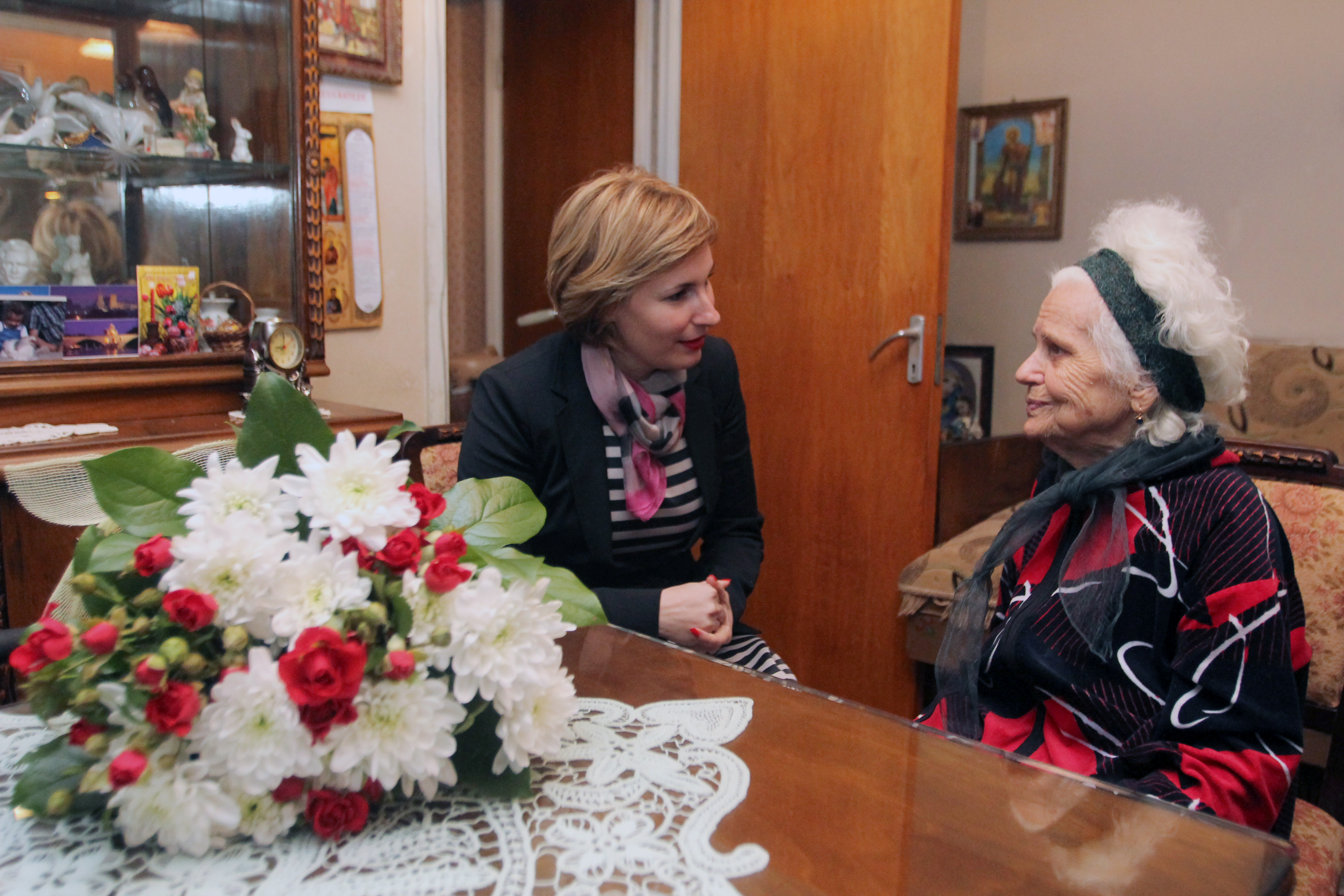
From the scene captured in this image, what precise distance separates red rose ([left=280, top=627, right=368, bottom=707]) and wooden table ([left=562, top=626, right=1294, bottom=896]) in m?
0.31

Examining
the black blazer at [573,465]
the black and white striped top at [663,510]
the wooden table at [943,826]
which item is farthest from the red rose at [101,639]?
the black and white striped top at [663,510]

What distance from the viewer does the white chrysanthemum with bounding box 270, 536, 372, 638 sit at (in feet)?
2.35

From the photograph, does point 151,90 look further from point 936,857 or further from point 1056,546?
point 936,857

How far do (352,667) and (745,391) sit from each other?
2527 millimetres

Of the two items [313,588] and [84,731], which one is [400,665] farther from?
Result: [84,731]

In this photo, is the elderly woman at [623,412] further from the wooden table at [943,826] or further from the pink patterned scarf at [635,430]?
the wooden table at [943,826]

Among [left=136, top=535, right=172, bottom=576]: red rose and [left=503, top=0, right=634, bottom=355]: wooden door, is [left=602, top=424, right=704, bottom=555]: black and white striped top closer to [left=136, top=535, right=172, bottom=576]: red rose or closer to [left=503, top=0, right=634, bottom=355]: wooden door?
[left=136, top=535, right=172, bottom=576]: red rose

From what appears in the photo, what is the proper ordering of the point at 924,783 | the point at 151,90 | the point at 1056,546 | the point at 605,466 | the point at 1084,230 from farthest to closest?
the point at 1084,230 < the point at 151,90 < the point at 605,466 < the point at 1056,546 < the point at 924,783

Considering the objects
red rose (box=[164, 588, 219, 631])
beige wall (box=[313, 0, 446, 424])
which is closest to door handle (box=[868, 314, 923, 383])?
beige wall (box=[313, 0, 446, 424])

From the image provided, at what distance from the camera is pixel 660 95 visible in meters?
3.33

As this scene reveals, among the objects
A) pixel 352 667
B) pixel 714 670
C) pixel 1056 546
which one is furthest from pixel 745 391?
pixel 352 667

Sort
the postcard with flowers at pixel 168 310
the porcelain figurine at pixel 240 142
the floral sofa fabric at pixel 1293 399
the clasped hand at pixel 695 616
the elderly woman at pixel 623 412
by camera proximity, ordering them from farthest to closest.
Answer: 1. the floral sofa fabric at pixel 1293 399
2. the porcelain figurine at pixel 240 142
3. the postcard with flowers at pixel 168 310
4. the elderly woman at pixel 623 412
5. the clasped hand at pixel 695 616

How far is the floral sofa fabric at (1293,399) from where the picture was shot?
3070mm

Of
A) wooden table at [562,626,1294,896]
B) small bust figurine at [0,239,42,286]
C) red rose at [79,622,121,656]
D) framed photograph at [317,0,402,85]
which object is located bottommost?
wooden table at [562,626,1294,896]
